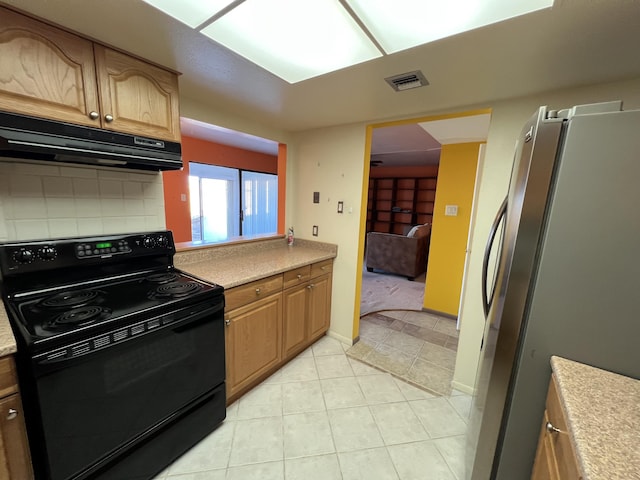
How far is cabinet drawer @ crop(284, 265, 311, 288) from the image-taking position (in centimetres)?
206

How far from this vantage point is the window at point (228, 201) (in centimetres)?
500

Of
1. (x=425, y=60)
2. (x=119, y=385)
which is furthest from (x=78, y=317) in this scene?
(x=425, y=60)

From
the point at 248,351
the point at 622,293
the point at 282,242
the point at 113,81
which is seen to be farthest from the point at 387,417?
the point at 113,81

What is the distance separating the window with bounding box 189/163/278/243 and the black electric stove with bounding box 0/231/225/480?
3301 mm

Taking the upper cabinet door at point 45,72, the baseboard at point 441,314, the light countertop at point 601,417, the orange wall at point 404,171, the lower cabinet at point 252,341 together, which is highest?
Answer: the orange wall at point 404,171

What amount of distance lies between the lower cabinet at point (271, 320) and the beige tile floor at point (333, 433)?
0.61 ft

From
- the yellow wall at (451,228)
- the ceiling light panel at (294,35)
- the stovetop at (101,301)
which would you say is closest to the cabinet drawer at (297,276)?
the stovetop at (101,301)

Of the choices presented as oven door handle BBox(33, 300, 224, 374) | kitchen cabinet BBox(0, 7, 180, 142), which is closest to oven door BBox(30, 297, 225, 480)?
oven door handle BBox(33, 300, 224, 374)

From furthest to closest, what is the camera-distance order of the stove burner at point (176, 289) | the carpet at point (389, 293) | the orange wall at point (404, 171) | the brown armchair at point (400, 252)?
the orange wall at point (404, 171) → the brown armchair at point (400, 252) → the carpet at point (389, 293) → the stove burner at point (176, 289)

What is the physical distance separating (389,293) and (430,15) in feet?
12.0

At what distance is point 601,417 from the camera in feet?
2.07

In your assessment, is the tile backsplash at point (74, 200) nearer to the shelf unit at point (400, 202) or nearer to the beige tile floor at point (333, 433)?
the beige tile floor at point (333, 433)

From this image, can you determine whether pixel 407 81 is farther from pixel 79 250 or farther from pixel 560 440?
pixel 79 250

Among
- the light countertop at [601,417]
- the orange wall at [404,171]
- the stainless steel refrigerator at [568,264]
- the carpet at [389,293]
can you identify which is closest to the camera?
the light countertop at [601,417]
